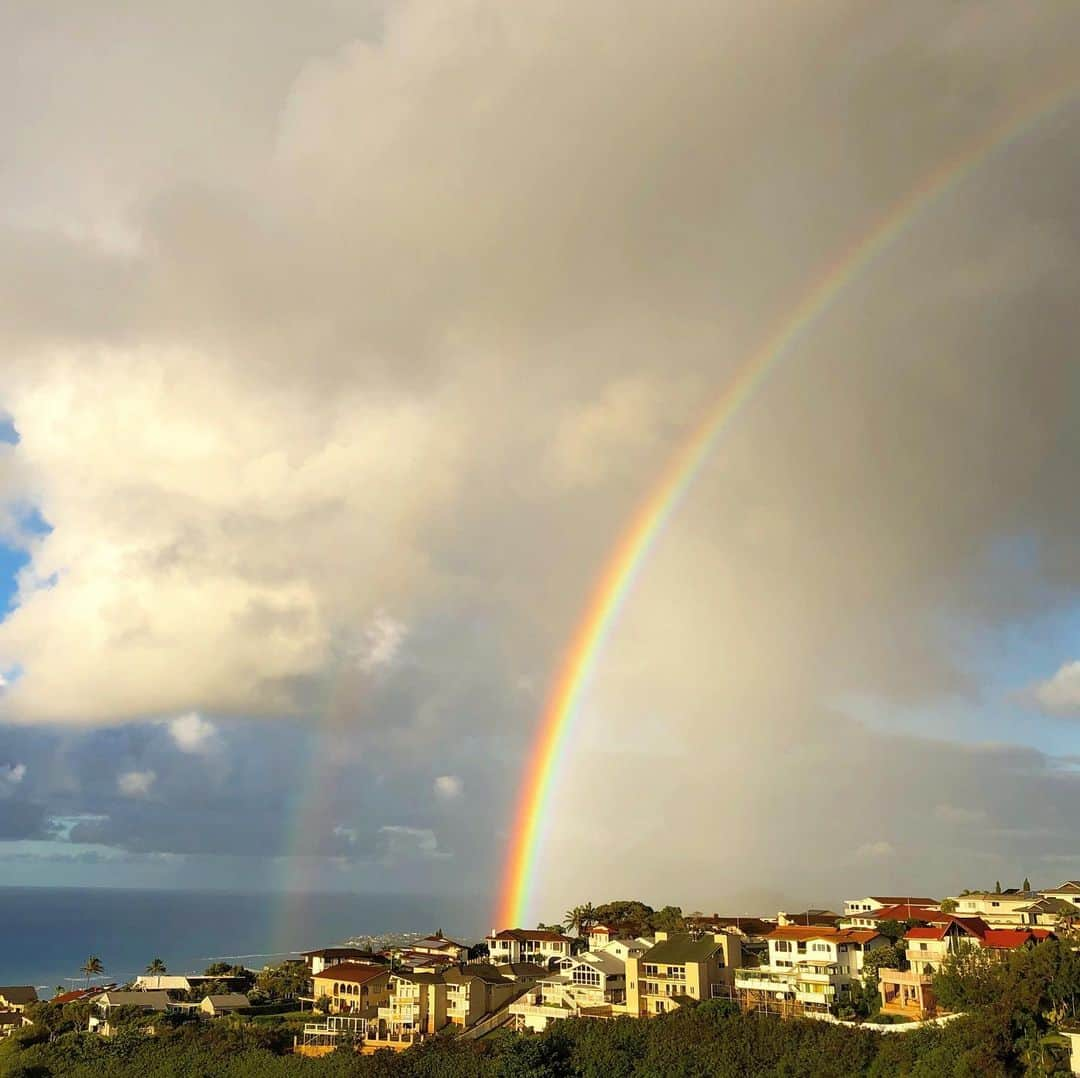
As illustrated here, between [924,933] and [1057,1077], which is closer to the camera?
[1057,1077]

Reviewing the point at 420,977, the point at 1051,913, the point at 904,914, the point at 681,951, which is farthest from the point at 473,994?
the point at 1051,913

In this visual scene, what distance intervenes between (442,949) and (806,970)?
46.4 meters

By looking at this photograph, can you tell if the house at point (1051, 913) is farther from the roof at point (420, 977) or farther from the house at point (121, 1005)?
the house at point (121, 1005)

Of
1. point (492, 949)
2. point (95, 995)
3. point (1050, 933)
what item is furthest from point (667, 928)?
point (95, 995)

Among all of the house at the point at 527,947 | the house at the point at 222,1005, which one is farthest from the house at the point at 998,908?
the house at the point at 222,1005

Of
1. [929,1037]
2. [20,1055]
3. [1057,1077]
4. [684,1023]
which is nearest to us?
[1057,1077]

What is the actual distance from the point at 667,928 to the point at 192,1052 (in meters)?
42.1

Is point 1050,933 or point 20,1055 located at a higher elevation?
point 1050,933

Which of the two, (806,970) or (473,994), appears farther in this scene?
(473,994)

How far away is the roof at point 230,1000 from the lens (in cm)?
8188

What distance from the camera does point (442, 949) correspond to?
3949 inches

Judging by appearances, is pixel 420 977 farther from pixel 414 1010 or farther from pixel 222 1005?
pixel 222 1005

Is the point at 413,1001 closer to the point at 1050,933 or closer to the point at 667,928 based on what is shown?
the point at 667,928

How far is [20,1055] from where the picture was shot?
7625 centimetres
